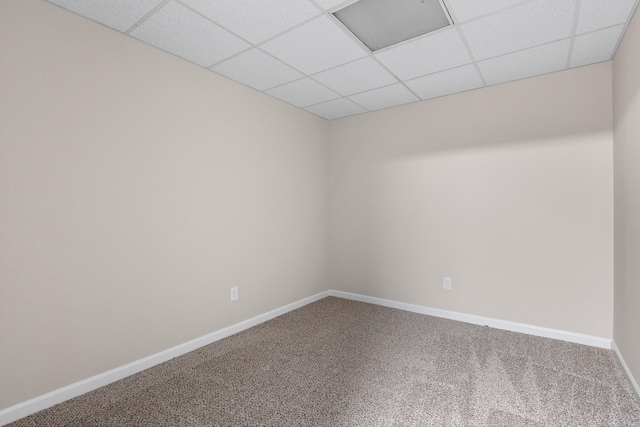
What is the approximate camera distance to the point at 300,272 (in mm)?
3631

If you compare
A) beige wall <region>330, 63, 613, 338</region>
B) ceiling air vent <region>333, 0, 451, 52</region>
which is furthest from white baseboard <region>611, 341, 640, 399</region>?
ceiling air vent <region>333, 0, 451, 52</region>

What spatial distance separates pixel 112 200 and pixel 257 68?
1.54 meters

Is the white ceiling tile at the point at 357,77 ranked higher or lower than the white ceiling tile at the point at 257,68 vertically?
lower

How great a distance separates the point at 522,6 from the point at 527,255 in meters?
2.02

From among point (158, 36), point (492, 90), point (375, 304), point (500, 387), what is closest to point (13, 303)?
point (158, 36)

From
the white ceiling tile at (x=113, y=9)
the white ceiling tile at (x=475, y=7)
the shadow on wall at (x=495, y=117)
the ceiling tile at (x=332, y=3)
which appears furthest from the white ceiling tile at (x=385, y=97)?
the white ceiling tile at (x=113, y=9)

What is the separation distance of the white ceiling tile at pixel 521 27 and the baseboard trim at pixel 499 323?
2.37m

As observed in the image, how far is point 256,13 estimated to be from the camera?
Answer: 1.83m

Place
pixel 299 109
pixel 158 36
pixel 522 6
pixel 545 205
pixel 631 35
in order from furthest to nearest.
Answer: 1. pixel 299 109
2. pixel 545 205
3. pixel 158 36
4. pixel 631 35
5. pixel 522 6

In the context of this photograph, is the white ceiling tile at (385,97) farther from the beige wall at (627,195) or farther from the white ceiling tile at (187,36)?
the beige wall at (627,195)

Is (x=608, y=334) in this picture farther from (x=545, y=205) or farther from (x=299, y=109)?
(x=299, y=109)

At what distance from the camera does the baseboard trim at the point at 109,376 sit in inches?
64.7

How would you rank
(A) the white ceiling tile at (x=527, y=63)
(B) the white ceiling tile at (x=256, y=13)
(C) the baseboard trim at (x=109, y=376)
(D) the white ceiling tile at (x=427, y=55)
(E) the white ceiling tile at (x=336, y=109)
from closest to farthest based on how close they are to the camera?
(C) the baseboard trim at (x=109, y=376) → (B) the white ceiling tile at (x=256, y=13) → (D) the white ceiling tile at (x=427, y=55) → (A) the white ceiling tile at (x=527, y=63) → (E) the white ceiling tile at (x=336, y=109)

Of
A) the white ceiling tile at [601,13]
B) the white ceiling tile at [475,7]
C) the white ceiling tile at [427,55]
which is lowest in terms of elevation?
the white ceiling tile at [601,13]
